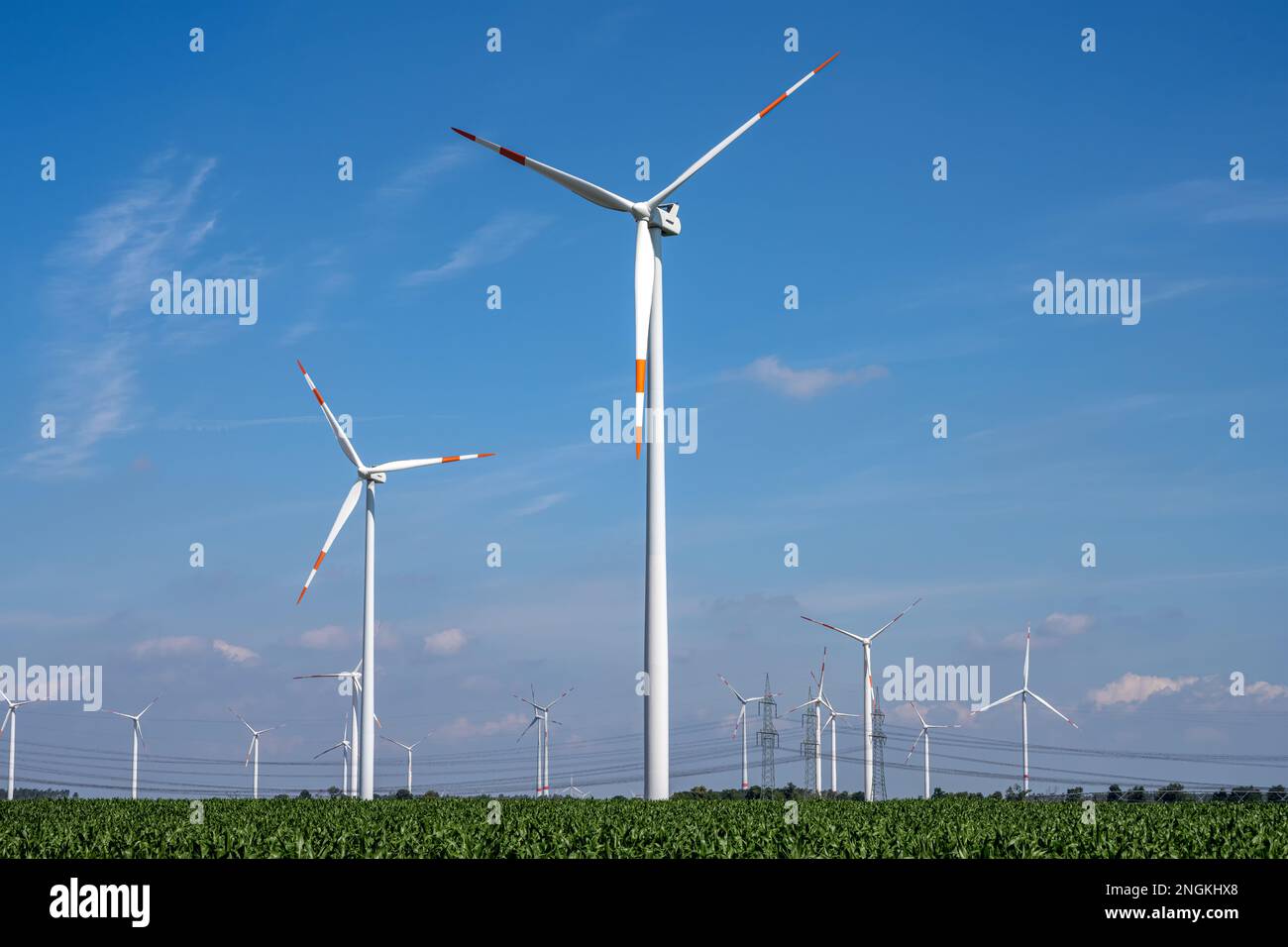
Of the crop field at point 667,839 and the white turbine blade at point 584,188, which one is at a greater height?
the white turbine blade at point 584,188

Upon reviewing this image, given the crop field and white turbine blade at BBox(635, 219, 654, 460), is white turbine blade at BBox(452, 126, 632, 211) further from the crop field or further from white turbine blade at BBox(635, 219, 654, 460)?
the crop field

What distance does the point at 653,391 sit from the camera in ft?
160

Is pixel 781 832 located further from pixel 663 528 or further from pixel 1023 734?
pixel 1023 734

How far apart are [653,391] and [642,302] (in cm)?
334

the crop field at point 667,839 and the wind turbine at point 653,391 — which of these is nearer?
the crop field at point 667,839

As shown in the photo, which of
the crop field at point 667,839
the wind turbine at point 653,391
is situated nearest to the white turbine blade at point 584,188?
the wind turbine at point 653,391

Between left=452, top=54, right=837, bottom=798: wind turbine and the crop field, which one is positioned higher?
left=452, top=54, right=837, bottom=798: wind turbine

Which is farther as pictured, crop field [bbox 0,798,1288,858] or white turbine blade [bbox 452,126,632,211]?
white turbine blade [bbox 452,126,632,211]

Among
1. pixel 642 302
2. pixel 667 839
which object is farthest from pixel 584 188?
pixel 667 839

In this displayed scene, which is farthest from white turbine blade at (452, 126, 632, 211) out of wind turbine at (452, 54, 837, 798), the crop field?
the crop field

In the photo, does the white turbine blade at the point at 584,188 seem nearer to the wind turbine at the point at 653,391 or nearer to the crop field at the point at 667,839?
the wind turbine at the point at 653,391

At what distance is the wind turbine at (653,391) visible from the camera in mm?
45531

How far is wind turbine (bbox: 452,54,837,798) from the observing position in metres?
45.5
